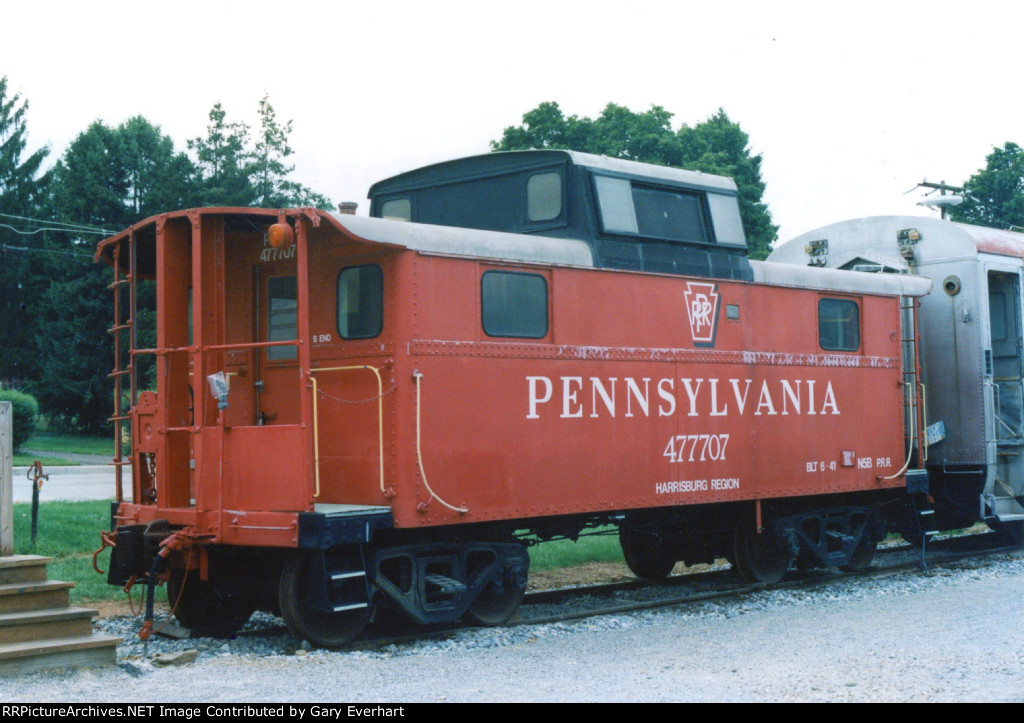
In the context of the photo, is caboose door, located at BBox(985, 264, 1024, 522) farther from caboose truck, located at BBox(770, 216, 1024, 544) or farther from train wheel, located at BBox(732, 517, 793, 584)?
train wheel, located at BBox(732, 517, 793, 584)

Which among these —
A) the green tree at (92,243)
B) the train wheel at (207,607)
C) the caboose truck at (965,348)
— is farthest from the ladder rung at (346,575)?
the green tree at (92,243)

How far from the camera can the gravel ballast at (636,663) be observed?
6945 millimetres

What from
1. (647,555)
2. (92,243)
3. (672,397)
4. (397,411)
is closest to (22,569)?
(397,411)

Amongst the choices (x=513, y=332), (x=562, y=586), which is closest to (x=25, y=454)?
Result: (x=562, y=586)

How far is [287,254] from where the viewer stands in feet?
31.7

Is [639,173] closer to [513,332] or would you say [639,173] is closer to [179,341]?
[513,332]

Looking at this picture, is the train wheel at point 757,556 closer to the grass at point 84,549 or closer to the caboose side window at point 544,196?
the grass at point 84,549

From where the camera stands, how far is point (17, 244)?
54.6 meters

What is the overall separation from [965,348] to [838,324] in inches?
95.9

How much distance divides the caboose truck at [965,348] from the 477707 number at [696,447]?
4.24 m

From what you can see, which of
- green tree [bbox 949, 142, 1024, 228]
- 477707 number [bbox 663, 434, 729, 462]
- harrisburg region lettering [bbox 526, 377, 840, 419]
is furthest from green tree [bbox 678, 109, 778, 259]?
477707 number [bbox 663, 434, 729, 462]

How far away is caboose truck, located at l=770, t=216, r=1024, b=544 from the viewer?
46.7 ft

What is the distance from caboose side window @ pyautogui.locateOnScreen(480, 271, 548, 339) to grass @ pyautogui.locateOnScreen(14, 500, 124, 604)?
466cm

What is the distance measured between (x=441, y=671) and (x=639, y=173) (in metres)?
5.37
